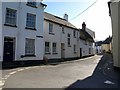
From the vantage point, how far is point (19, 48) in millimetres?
23578

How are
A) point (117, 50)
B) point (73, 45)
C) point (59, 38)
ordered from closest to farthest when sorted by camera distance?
1. point (117, 50)
2. point (59, 38)
3. point (73, 45)

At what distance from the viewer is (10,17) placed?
905 inches

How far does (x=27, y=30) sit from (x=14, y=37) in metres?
2.04

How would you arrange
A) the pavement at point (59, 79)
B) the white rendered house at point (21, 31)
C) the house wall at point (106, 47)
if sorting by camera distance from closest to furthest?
1. the pavement at point (59, 79)
2. the white rendered house at point (21, 31)
3. the house wall at point (106, 47)

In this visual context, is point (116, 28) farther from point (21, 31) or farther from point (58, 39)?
point (58, 39)

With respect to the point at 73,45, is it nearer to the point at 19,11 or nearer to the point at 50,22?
the point at 50,22

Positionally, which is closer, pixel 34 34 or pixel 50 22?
pixel 34 34

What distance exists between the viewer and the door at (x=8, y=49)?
22.3 meters

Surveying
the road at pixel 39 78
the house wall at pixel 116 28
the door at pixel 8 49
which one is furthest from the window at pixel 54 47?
the road at pixel 39 78

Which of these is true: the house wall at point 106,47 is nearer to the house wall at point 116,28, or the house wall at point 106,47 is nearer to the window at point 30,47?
the window at point 30,47

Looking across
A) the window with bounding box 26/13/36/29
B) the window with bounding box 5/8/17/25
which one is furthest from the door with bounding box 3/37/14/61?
the window with bounding box 26/13/36/29

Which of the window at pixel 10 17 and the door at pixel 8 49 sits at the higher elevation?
the window at pixel 10 17

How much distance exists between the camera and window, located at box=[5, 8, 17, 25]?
22656 millimetres

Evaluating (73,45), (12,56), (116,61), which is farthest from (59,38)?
(116,61)
